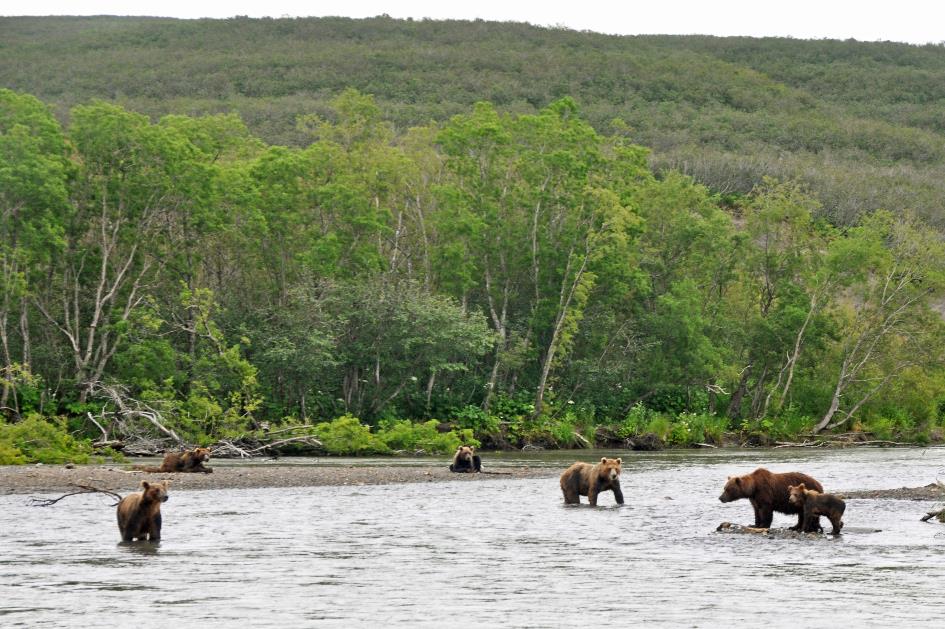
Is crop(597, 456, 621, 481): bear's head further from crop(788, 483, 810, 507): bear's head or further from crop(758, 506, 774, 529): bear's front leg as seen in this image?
crop(788, 483, 810, 507): bear's head

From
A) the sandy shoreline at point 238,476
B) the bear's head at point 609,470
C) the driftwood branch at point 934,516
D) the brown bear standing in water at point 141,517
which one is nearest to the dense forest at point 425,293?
the sandy shoreline at point 238,476

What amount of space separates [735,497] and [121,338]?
3049cm

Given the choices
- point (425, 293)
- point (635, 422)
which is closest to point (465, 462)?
point (425, 293)

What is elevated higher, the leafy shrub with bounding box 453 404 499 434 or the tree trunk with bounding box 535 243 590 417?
the tree trunk with bounding box 535 243 590 417

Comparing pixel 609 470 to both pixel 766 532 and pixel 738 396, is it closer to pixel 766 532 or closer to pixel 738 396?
pixel 766 532

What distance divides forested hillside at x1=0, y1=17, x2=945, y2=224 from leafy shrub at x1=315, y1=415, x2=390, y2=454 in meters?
65.1

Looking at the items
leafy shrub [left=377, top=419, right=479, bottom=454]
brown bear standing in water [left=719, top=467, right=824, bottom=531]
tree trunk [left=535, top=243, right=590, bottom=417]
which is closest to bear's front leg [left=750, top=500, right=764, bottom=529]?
brown bear standing in water [left=719, top=467, right=824, bottom=531]

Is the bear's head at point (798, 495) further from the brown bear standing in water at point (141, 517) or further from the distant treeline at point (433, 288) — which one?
the distant treeline at point (433, 288)

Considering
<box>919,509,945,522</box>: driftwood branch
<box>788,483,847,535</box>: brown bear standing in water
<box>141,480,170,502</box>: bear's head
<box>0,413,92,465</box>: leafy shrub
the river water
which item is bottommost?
the river water

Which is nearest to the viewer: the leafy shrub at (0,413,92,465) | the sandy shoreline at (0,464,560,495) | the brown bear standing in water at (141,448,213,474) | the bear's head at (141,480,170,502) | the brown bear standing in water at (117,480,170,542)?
the bear's head at (141,480,170,502)

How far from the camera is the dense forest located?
49.2 metres

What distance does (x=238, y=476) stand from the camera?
35.0 metres

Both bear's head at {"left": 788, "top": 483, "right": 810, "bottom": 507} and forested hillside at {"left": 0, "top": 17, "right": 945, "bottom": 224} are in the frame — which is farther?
forested hillside at {"left": 0, "top": 17, "right": 945, "bottom": 224}

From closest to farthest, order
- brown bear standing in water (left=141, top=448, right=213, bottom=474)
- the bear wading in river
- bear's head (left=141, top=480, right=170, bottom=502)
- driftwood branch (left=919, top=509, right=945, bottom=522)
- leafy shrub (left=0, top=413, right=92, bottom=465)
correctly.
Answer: bear's head (left=141, top=480, right=170, bottom=502)
driftwood branch (left=919, top=509, right=945, bottom=522)
brown bear standing in water (left=141, top=448, right=213, bottom=474)
the bear wading in river
leafy shrub (left=0, top=413, right=92, bottom=465)
